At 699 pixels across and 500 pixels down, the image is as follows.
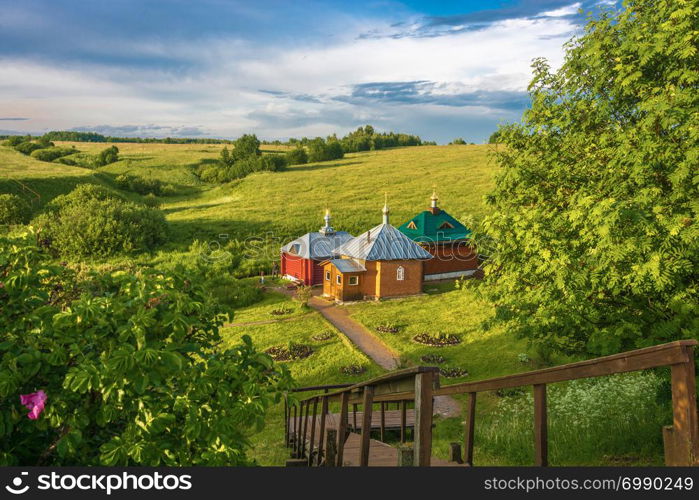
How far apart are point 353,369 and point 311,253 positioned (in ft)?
51.3

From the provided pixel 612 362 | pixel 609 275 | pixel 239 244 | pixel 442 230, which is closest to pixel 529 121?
pixel 609 275

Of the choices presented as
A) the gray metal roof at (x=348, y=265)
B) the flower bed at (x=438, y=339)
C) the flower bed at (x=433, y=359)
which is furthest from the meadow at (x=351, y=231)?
the gray metal roof at (x=348, y=265)

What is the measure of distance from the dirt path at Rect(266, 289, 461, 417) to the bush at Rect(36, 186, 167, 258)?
21.9 metres

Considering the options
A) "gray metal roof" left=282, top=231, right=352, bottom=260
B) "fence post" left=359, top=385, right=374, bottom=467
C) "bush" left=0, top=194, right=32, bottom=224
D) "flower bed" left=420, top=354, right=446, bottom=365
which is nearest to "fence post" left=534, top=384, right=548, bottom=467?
"fence post" left=359, top=385, right=374, bottom=467

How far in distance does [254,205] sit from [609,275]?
183 ft

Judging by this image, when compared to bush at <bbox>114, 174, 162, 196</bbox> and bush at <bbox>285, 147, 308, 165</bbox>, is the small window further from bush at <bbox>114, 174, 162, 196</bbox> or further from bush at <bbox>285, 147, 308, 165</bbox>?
bush at <bbox>285, 147, 308, 165</bbox>

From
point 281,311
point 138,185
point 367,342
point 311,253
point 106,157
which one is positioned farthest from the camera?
point 106,157

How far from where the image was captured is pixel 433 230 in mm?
35719

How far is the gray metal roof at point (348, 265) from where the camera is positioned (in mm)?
30413

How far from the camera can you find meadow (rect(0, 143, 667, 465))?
33.0 ft

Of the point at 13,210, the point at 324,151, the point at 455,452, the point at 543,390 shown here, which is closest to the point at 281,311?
the point at 455,452

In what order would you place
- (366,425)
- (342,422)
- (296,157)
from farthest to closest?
(296,157) < (342,422) < (366,425)

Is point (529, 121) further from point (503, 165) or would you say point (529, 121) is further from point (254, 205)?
point (254, 205)

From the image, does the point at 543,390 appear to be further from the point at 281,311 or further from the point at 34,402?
the point at 281,311
